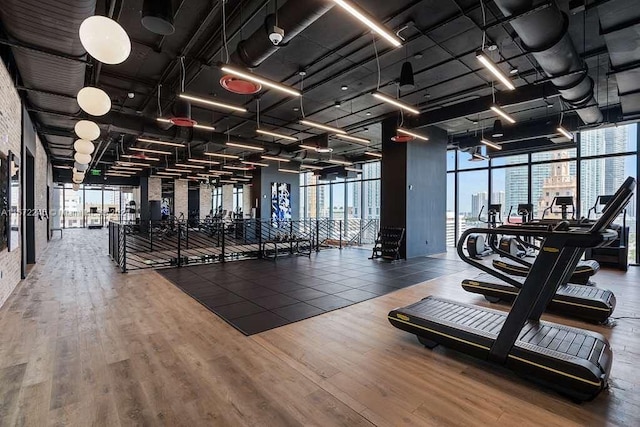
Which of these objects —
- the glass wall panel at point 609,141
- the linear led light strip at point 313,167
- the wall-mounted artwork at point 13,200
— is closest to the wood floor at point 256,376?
the wall-mounted artwork at point 13,200

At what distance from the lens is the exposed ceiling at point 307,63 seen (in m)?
4.04

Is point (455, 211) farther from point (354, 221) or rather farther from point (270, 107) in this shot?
point (270, 107)

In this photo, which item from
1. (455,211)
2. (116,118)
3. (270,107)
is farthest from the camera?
(455,211)

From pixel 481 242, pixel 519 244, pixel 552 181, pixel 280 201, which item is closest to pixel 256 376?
pixel 519 244

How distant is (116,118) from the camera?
7.56 m

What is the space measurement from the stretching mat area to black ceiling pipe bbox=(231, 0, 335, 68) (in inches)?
137

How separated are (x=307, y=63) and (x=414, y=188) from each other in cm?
495

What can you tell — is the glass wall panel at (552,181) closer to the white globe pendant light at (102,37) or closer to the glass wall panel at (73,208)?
the white globe pendant light at (102,37)

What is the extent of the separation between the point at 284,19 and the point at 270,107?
16.4 feet

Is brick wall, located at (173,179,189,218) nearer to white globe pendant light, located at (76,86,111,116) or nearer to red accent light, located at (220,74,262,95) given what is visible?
white globe pendant light, located at (76,86,111,116)

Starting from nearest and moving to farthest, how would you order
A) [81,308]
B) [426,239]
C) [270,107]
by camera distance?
[81,308] < [270,107] < [426,239]

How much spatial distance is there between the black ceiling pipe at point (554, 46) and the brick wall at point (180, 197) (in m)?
19.4

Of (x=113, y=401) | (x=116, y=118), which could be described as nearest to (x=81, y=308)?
(x=113, y=401)

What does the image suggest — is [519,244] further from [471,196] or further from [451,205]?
[451,205]
